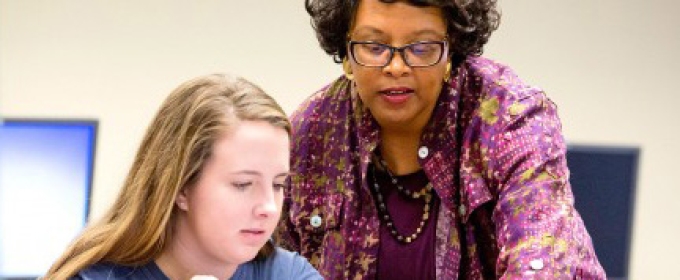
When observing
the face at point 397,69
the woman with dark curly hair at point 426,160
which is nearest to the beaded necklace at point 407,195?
the woman with dark curly hair at point 426,160

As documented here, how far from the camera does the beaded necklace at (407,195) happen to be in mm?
1589

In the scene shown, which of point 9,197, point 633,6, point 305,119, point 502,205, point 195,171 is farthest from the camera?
point 633,6

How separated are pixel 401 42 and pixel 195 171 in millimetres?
360

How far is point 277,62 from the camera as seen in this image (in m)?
2.91

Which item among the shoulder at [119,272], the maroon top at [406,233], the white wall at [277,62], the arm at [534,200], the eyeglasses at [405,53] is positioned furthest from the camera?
the white wall at [277,62]

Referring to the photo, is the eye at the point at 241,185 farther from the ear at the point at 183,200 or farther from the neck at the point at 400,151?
the neck at the point at 400,151

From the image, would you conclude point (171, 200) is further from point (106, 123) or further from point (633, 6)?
point (633, 6)

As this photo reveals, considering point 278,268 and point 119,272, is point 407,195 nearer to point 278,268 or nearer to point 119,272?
point 278,268

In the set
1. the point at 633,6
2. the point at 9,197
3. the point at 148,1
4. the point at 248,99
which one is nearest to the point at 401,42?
the point at 248,99

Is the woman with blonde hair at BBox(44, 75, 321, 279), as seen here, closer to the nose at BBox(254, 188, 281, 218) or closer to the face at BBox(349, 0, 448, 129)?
the nose at BBox(254, 188, 281, 218)

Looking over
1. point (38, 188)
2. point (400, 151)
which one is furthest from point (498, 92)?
point (38, 188)

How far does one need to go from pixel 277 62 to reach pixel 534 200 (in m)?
1.59

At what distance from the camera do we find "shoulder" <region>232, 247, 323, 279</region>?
4.57 feet

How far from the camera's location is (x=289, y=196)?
1.67 m
